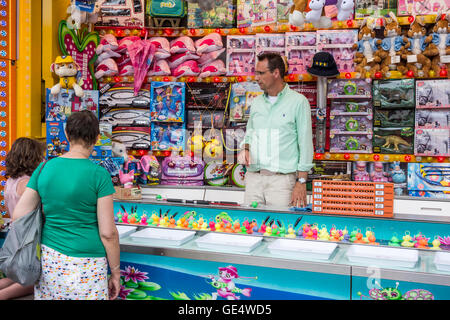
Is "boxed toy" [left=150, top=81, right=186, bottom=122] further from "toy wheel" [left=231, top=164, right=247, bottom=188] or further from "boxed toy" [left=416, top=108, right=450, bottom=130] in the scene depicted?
"boxed toy" [left=416, top=108, right=450, bottom=130]

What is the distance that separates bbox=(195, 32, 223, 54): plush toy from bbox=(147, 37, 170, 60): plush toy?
0.36m

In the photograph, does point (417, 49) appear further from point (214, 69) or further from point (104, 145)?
point (104, 145)

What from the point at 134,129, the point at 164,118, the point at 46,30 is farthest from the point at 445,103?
the point at 46,30

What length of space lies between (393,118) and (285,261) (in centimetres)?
295

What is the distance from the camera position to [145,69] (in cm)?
508

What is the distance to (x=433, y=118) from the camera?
14.3 feet

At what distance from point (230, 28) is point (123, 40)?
3.97 ft

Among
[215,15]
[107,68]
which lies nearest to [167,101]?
[107,68]

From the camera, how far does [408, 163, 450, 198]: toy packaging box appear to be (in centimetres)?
428

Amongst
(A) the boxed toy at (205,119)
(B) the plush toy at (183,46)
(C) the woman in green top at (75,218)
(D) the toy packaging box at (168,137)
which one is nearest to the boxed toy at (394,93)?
(A) the boxed toy at (205,119)

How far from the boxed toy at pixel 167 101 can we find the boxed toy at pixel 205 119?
129 millimetres

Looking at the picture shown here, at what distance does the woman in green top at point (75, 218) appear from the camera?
198cm

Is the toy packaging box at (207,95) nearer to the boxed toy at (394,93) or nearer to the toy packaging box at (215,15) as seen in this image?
the toy packaging box at (215,15)
